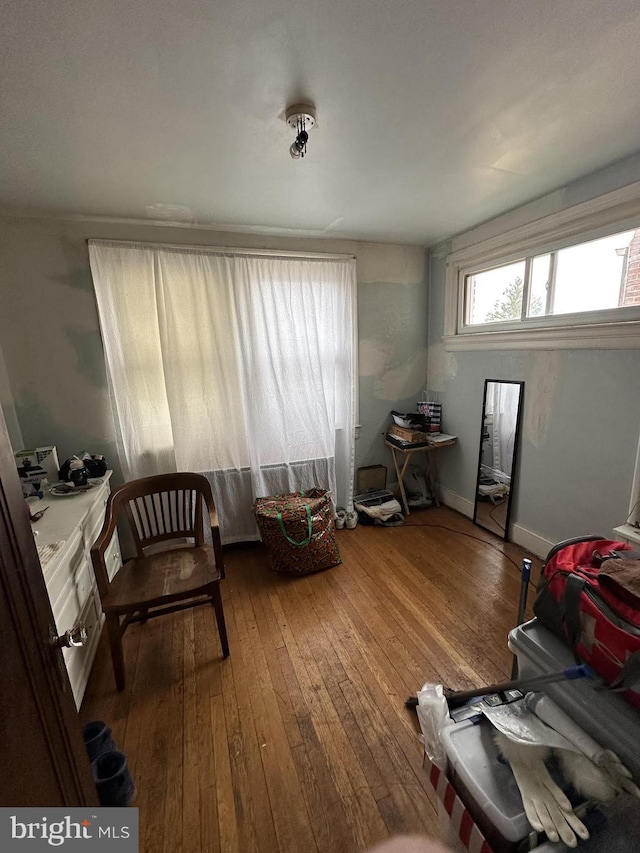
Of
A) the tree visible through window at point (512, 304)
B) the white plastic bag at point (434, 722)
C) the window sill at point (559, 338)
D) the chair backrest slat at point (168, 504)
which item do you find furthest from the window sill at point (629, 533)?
the chair backrest slat at point (168, 504)

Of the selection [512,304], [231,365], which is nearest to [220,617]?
[231,365]

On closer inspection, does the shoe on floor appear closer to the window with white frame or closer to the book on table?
the book on table

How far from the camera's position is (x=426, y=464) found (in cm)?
333

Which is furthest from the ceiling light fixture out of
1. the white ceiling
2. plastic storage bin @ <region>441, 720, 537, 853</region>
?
plastic storage bin @ <region>441, 720, 537, 853</region>

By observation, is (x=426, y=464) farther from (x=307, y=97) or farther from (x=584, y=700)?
(x=307, y=97)

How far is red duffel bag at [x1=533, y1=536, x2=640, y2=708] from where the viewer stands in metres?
0.88

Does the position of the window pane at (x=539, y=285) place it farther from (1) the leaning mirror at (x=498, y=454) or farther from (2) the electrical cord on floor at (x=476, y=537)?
(2) the electrical cord on floor at (x=476, y=537)

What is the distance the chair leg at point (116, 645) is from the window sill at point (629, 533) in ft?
8.08

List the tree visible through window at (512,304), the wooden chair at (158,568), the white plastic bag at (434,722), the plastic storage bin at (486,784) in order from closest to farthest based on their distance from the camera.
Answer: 1. the plastic storage bin at (486,784)
2. the white plastic bag at (434,722)
3. the wooden chair at (158,568)
4. the tree visible through window at (512,304)

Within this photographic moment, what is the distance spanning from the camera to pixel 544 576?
1.20 meters

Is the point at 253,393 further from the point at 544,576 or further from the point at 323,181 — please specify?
the point at 544,576

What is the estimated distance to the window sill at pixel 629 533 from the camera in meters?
1.67

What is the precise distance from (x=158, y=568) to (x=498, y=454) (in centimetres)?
244

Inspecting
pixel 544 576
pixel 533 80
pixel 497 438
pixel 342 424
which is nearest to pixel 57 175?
pixel 533 80
